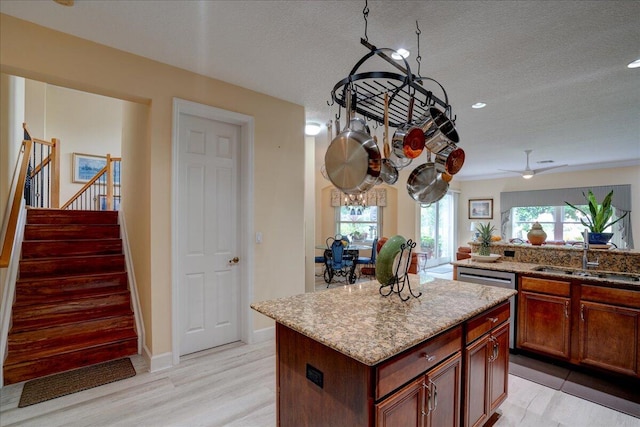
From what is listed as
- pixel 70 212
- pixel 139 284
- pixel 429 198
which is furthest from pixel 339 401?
pixel 70 212

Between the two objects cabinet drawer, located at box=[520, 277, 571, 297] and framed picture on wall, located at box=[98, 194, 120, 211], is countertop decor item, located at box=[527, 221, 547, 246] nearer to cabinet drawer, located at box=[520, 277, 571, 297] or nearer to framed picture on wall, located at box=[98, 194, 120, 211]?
cabinet drawer, located at box=[520, 277, 571, 297]

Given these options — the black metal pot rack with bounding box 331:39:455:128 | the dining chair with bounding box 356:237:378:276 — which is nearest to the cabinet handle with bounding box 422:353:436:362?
the black metal pot rack with bounding box 331:39:455:128

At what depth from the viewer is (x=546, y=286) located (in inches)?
115

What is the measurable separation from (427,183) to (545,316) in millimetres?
1939

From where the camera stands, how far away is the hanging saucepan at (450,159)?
1954 millimetres

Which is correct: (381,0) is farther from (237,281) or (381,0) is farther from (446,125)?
(237,281)

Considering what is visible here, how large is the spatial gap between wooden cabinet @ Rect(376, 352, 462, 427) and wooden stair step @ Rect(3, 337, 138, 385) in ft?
9.02

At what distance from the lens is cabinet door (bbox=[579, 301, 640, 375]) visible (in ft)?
8.17

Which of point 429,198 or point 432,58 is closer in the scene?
point 429,198

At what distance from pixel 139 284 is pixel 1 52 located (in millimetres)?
2169

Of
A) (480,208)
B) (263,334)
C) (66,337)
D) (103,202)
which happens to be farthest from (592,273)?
(103,202)

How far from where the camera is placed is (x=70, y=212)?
4.30 meters

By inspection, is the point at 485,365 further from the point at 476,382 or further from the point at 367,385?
the point at 367,385

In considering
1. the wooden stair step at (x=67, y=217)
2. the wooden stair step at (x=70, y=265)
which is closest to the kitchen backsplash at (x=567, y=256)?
the wooden stair step at (x=70, y=265)
